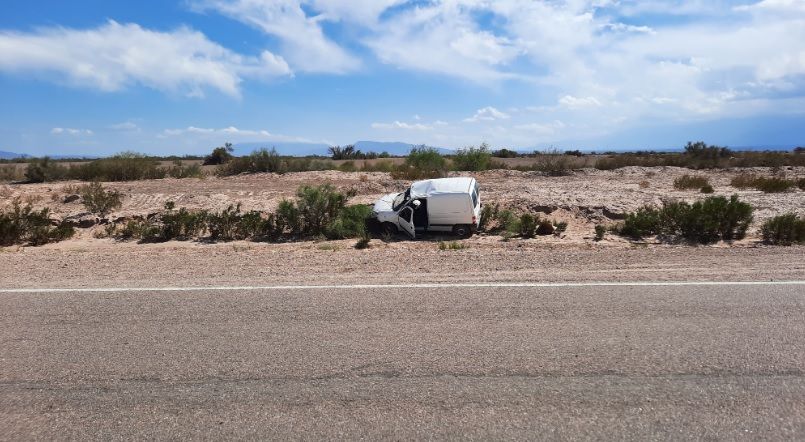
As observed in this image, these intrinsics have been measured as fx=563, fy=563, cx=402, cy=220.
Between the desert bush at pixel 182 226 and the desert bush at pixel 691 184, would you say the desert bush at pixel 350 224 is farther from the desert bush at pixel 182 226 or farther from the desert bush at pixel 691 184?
the desert bush at pixel 691 184

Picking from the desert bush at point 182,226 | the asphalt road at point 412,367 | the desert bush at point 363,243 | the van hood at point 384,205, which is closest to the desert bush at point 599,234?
the van hood at point 384,205

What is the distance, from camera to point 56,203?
21469mm

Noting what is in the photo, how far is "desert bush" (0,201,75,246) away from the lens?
1430 centimetres

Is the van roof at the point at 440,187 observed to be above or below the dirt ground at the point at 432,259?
above

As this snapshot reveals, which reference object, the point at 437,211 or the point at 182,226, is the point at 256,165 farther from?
the point at 437,211

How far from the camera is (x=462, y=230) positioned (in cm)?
1428

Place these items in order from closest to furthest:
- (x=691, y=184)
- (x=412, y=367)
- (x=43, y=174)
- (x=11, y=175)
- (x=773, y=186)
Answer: (x=412, y=367) < (x=773, y=186) < (x=691, y=184) < (x=43, y=174) < (x=11, y=175)

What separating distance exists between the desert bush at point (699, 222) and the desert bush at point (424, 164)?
15446mm

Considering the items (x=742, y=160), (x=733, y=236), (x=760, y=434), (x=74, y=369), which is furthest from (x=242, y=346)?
(x=742, y=160)

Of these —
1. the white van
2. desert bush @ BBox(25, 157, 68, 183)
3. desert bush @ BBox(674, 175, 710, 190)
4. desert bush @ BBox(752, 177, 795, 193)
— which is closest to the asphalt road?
the white van

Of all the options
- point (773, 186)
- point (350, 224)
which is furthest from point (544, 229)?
point (773, 186)

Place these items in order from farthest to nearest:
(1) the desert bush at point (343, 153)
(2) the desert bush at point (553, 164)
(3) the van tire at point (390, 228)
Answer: (1) the desert bush at point (343, 153), (2) the desert bush at point (553, 164), (3) the van tire at point (390, 228)

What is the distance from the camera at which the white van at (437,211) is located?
13930mm

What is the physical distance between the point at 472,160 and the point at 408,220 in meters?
20.4
